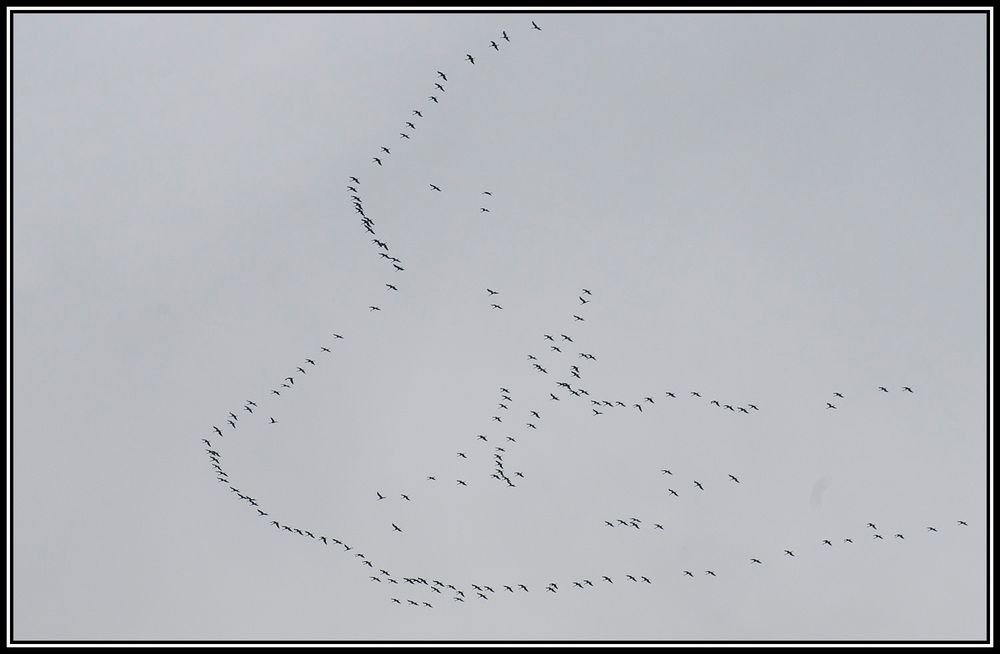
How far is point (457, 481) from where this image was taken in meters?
124
